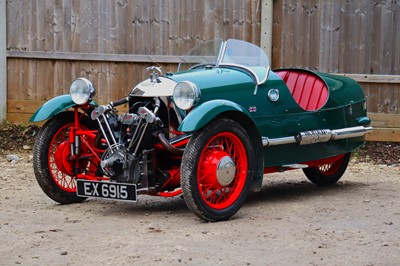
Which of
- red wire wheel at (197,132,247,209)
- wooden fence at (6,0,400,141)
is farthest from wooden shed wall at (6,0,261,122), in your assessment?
red wire wheel at (197,132,247,209)

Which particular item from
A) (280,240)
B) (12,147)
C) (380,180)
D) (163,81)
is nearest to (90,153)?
(163,81)

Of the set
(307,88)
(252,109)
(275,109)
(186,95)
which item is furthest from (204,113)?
(307,88)

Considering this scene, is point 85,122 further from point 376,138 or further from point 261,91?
point 376,138

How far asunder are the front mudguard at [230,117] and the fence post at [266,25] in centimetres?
460

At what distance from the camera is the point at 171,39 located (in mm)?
12281

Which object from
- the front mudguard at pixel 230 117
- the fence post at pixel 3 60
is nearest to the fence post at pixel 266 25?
the fence post at pixel 3 60

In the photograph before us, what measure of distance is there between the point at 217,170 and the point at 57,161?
1.69 meters

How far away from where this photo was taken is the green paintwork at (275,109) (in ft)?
24.8

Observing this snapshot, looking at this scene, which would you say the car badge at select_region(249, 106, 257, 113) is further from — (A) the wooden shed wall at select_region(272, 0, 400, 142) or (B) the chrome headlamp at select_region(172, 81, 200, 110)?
(A) the wooden shed wall at select_region(272, 0, 400, 142)

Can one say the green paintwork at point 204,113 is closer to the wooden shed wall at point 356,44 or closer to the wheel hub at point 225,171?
the wheel hub at point 225,171

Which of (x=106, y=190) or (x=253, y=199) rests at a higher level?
(x=106, y=190)

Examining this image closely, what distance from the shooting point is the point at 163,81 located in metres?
7.70

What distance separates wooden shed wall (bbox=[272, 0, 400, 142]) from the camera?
461 inches

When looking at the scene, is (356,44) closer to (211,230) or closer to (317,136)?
(317,136)
